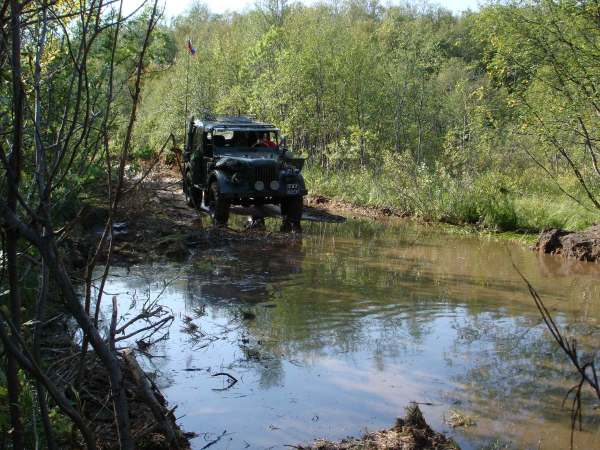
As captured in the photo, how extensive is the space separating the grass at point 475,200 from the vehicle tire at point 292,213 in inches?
133

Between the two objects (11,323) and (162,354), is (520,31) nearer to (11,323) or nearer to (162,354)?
(162,354)

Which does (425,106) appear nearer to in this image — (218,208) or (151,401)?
→ (218,208)

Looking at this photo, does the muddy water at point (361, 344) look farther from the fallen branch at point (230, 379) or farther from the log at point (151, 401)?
the log at point (151, 401)

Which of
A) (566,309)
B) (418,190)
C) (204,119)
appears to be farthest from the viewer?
(418,190)

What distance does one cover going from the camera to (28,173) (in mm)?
4188

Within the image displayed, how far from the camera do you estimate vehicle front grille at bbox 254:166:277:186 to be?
38.9ft

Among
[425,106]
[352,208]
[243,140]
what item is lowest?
[352,208]

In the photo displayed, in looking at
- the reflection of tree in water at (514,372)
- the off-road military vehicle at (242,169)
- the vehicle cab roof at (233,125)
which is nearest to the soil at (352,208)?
the off-road military vehicle at (242,169)

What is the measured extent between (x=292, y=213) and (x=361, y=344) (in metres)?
6.41

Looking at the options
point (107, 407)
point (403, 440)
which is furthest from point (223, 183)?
point (107, 407)

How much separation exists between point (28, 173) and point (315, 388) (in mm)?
2447

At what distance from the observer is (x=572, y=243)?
35.5ft

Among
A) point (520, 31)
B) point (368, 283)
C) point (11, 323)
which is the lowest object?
point (368, 283)

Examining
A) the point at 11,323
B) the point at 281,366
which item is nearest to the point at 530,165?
the point at 281,366
